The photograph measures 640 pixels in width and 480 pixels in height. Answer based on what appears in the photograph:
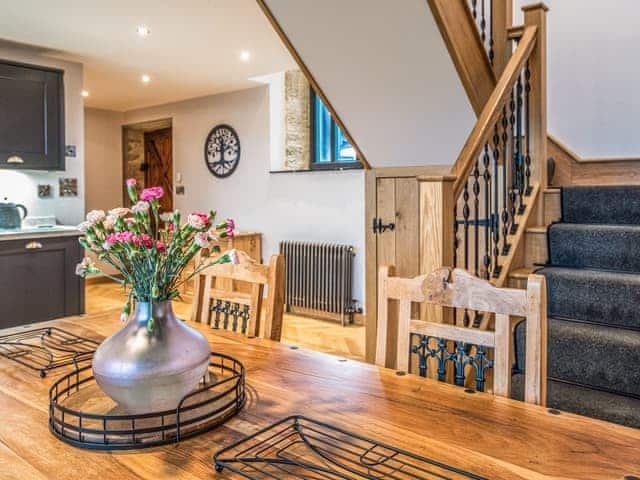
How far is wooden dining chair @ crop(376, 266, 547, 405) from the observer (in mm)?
1257

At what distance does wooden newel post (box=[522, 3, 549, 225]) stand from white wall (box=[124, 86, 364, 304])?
7.03ft

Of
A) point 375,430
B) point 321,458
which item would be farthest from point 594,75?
point 321,458

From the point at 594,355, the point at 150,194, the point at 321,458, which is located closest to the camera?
the point at 321,458

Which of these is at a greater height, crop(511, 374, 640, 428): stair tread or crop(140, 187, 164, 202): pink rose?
crop(140, 187, 164, 202): pink rose

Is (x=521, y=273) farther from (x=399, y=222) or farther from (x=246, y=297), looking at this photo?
(x=246, y=297)

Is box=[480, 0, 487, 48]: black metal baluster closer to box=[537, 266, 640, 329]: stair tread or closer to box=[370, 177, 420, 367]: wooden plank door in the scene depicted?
box=[370, 177, 420, 367]: wooden plank door

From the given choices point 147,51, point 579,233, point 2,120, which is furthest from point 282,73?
point 579,233

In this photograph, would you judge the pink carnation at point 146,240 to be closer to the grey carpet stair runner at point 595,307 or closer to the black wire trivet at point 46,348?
the black wire trivet at point 46,348

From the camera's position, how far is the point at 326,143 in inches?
219

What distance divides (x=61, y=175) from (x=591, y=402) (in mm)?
4552

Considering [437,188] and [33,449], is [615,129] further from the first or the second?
[33,449]

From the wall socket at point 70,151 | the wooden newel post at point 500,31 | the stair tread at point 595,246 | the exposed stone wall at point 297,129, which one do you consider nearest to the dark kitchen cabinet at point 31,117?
the wall socket at point 70,151

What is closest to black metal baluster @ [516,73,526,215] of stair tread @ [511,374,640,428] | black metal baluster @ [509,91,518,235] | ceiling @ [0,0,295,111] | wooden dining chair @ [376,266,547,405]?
black metal baluster @ [509,91,518,235]

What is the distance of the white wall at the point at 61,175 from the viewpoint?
4645 millimetres
